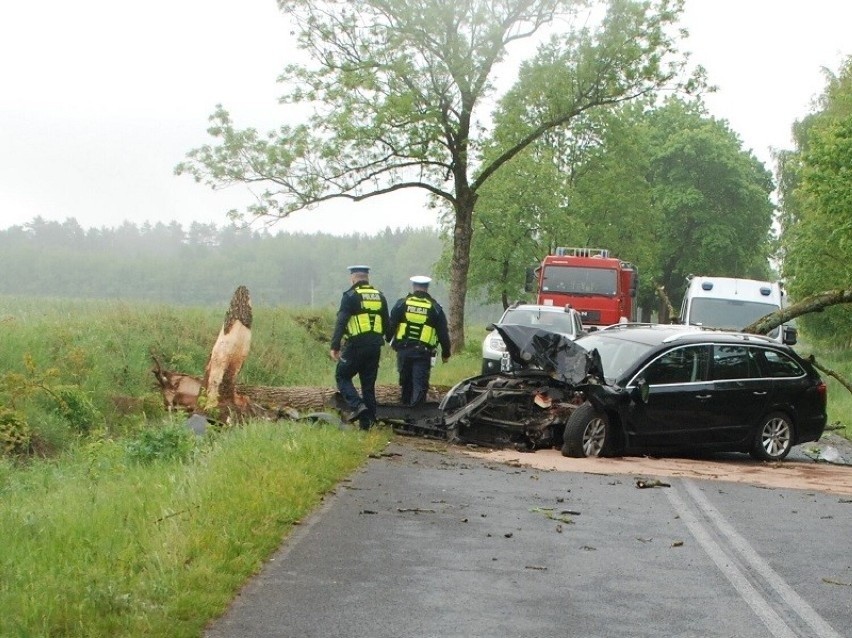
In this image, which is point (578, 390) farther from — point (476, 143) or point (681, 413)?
point (476, 143)

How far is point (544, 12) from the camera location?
33.5 m

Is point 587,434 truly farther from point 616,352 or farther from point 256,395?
point 256,395

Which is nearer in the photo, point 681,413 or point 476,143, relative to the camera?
point 681,413

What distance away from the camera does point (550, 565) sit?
7480 mm

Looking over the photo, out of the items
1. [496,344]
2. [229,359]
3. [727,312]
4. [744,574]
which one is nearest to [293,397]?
[229,359]

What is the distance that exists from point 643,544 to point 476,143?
1037 inches

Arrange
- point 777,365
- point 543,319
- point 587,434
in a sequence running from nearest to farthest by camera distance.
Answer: point 587,434 → point 777,365 → point 543,319

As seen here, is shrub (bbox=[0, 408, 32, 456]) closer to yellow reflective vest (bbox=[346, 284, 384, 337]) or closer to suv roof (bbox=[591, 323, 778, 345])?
yellow reflective vest (bbox=[346, 284, 384, 337])

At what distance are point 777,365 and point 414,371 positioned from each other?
181 inches

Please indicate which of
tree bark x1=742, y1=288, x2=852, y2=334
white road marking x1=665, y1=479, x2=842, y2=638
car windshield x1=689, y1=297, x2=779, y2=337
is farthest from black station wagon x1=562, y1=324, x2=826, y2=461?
car windshield x1=689, y1=297, x2=779, y2=337

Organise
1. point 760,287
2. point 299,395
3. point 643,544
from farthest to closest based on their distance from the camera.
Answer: point 760,287 → point 299,395 → point 643,544

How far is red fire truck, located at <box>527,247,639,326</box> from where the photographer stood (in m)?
29.8

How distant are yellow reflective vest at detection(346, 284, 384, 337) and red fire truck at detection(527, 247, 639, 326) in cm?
1515

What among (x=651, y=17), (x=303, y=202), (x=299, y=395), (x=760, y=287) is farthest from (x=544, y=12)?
(x=299, y=395)
